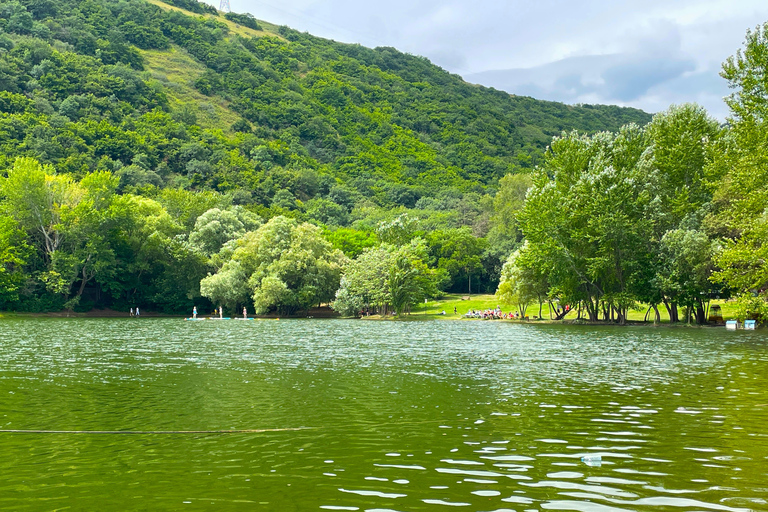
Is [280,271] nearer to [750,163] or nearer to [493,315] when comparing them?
[493,315]

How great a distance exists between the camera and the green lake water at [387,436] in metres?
10.2

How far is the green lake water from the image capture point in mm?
10203

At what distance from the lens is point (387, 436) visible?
1478 centimetres

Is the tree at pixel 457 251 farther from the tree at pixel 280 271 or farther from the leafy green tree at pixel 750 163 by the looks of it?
the leafy green tree at pixel 750 163

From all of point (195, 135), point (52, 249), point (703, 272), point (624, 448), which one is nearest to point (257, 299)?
point (52, 249)

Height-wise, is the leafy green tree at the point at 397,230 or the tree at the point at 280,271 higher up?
the leafy green tree at the point at 397,230

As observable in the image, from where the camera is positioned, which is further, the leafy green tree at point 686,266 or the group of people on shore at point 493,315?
the group of people on shore at point 493,315

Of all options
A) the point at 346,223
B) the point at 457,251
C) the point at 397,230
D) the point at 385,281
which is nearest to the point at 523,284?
the point at 385,281

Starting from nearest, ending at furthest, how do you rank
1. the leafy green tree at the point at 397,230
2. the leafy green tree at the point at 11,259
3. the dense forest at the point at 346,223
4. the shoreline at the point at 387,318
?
the dense forest at the point at 346,223 → the shoreline at the point at 387,318 → the leafy green tree at the point at 11,259 → the leafy green tree at the point at 397,230

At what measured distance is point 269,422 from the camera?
16.4 meters

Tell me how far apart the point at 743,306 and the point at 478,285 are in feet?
283

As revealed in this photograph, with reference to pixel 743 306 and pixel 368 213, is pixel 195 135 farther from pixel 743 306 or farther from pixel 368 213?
pixel 743 306

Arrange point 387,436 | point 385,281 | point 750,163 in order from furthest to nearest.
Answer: point 385,281 → point 750,163 → point 387,436

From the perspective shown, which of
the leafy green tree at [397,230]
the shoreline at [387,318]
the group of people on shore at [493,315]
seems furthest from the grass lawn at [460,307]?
the leafy green tree at [397,230]
